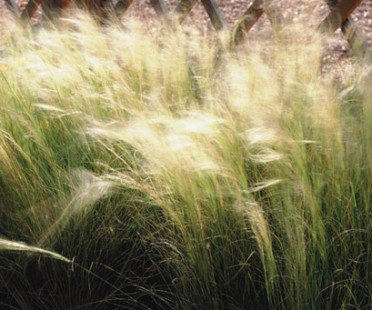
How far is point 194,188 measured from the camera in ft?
6.53

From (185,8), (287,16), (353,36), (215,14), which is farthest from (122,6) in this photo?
(353,36)

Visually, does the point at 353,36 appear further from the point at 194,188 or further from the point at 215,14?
the point at 194,188

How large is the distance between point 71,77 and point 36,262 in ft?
2.17

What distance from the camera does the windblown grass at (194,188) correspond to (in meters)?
1.97

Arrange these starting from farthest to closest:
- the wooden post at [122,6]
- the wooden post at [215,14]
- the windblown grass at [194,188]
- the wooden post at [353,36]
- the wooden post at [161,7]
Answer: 1. the wooden post at [122,6]
2. the wooden post at [161,7]
3. the wooden post at [215,14]
4. the wooden post at [353,36]
5. the windblown grass at [194,188]

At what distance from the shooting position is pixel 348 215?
6.67ft

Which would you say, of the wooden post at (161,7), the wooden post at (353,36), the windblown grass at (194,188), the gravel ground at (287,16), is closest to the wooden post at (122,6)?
the gravel ground at (287,16)

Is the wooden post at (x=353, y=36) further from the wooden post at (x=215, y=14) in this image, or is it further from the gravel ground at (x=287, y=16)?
the wooden post at (x=215, y=14)

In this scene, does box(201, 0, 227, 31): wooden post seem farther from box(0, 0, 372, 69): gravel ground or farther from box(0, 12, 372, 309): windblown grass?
box(0, 12, 372, 309): windblown grass

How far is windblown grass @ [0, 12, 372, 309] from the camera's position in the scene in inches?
77.7

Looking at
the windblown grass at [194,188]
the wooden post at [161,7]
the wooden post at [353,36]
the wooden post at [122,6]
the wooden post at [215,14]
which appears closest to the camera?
the windblown grass at [194,188]

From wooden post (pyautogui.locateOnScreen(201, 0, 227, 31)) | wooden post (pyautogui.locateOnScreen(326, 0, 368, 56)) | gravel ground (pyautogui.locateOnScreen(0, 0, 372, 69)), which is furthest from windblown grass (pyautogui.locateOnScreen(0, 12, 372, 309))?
wooden post (pyautogui.locateOnScreen(201, 0, 227, 31))

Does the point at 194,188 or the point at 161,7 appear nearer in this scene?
the point at 194,188

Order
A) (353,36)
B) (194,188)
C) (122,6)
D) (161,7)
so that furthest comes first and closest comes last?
(122,6) < (161,7) < (353,36) < (194,188)
